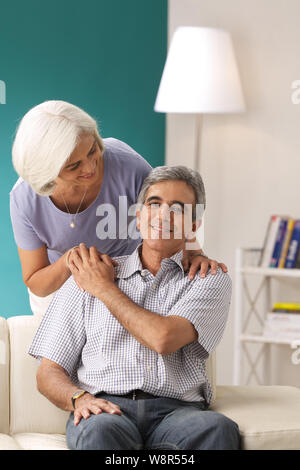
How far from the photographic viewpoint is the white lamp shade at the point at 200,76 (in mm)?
3412

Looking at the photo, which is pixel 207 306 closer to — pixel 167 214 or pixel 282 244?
pixel 167 214

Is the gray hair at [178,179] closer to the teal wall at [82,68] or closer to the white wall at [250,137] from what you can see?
the teal wall at [82,68]

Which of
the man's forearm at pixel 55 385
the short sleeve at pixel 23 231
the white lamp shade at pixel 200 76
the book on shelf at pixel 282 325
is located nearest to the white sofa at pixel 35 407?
the man's forearm at pixel 55 385

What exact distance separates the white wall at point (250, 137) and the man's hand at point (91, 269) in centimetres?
188

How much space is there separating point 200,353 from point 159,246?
0.30 metres

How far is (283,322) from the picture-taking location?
3.39 m

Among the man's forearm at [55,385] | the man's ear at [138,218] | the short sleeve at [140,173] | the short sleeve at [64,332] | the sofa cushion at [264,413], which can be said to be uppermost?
the short sleeve at [140,173]

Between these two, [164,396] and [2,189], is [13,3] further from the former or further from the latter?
[164,396]

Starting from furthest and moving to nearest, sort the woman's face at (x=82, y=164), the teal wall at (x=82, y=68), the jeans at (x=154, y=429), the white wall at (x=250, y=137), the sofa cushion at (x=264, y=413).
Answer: the white wall at (x=250, y=137)
the teal wall at (x=82, y=68)
the woman's face at (x=82, y=164)
the sofa cushion at (x=264, y=413)
the jeans at (x=154, y=429)

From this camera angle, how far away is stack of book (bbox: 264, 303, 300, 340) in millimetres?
3359

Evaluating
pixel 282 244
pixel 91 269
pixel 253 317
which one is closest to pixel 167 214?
pixel 91 269

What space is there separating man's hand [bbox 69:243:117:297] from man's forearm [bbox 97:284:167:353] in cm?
3

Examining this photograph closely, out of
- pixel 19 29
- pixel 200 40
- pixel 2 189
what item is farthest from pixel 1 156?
pixel 200 40
